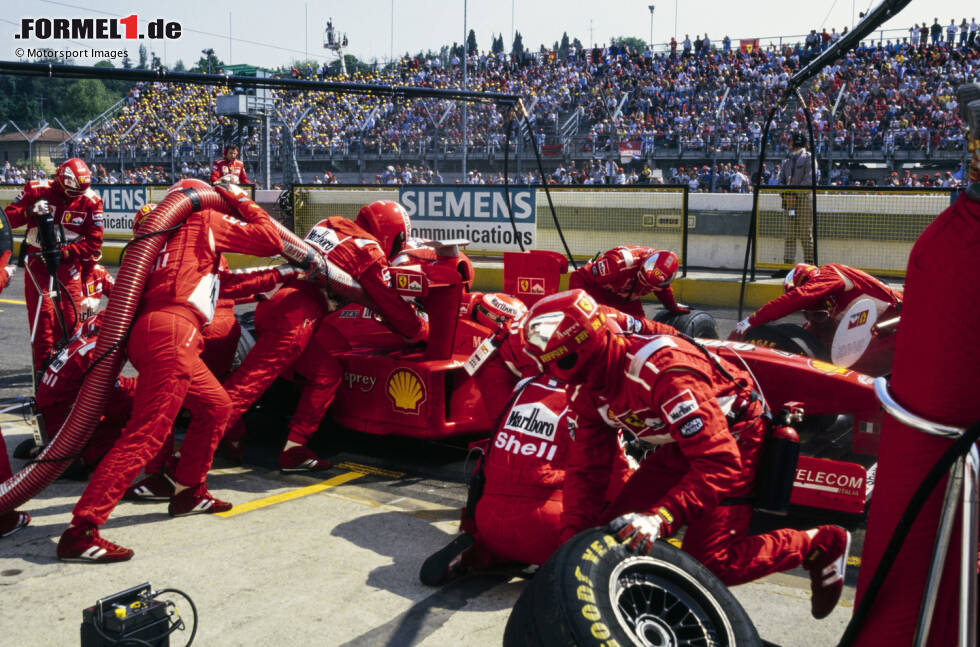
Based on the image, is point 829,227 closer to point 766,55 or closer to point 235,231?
point 235,231

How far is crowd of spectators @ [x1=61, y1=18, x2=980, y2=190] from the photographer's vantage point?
26.3m

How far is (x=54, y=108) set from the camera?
292 feet

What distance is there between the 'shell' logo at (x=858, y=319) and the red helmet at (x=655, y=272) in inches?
56.7

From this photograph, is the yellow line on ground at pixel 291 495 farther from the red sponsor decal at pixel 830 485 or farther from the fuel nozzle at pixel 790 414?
the fuel nozzle at pixel 790 414

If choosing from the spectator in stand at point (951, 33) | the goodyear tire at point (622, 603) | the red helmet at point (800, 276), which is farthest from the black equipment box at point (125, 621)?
the spectator in stand at point (951, 33)

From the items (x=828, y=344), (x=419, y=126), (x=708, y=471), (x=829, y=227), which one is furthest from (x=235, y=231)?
(x=419, y=126)

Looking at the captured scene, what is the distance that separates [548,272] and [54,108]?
94.8 m

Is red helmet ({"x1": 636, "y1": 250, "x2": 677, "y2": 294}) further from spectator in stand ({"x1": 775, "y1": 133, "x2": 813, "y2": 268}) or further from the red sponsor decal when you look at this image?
spectator in stand ({"x1": 775, "y1": 133, "x2": 813, "y2": 268})

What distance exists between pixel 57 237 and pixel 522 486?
18.1ft

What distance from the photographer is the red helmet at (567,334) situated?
125 inches

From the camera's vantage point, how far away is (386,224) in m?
6.50

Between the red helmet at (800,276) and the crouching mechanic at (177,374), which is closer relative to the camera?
the crouching mechanic at (177,374)

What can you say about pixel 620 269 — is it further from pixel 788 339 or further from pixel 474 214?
pixel 474 214

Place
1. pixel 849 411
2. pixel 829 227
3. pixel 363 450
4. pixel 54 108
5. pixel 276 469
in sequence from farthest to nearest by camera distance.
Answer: pixel 54 108 → pixel 829 227 → pixel 363 450 → pixel 276 469 → pixel 849 411
